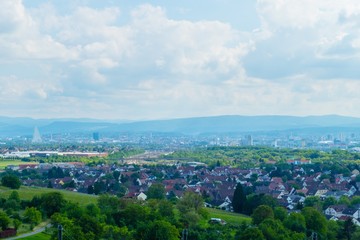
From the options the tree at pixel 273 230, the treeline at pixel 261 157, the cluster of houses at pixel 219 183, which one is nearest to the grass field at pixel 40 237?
the tree at pixel 273 230

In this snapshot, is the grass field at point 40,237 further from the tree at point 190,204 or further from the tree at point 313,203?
the tree at point 313,203

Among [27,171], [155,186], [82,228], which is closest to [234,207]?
[155,186]

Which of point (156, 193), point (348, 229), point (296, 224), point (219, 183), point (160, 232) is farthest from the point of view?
point (219, 183)

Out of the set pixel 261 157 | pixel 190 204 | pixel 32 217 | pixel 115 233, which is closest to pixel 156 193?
pixel 190 204

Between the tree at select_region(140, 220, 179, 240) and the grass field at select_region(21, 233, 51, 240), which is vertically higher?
the tree at select_region(140, 220, 179, 240)

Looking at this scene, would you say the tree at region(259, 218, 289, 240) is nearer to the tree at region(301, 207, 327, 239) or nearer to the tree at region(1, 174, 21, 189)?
the tree at region(301, 207, 327, 239)

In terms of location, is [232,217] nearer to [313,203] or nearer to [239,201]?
[239,201]

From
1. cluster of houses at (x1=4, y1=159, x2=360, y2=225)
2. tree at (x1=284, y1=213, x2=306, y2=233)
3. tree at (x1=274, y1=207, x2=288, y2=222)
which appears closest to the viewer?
tree at (x1=284, y1=213, x2=306, y2=233)

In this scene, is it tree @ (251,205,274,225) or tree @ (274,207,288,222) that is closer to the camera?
tree @ (251,205,274,225)

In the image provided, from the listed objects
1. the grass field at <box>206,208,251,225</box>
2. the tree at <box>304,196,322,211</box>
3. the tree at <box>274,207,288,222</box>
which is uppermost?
the tree at <box>274,207,288,222</box>

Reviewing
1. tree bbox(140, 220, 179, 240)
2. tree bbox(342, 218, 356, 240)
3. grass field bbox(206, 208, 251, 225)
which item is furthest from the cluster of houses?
tree bbox(140, 220, 179, 240)
